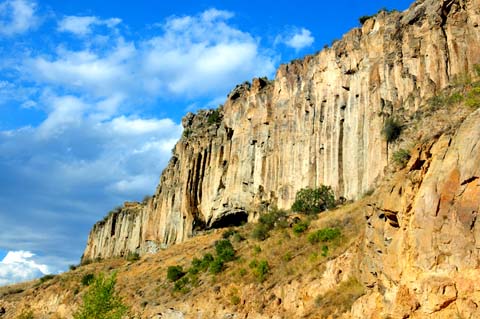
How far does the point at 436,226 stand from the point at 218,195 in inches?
2085

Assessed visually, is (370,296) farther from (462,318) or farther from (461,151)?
(461,151)

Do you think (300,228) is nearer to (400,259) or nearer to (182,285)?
(182,285)

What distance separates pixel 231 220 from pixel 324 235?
116 feet

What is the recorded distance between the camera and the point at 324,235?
32844 mm

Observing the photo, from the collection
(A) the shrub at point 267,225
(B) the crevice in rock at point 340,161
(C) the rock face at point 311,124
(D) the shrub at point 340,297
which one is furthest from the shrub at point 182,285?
(B) the crevice in rock at point 340,161

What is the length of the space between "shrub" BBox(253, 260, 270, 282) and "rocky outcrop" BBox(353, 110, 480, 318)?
11.4m

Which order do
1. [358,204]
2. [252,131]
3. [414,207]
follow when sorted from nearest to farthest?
[414,207] → [358,204] → [252,131]

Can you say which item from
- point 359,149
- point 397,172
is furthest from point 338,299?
point 359,149

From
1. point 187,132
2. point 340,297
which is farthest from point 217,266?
point 187,132

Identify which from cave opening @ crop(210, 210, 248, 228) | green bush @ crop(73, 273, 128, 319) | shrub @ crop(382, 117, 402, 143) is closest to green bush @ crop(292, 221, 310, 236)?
shrub @ crop(382, 117, 402, 143)

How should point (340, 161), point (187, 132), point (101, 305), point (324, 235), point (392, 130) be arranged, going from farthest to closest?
1. point (187, 132)
2. point (340, 161)
3. point (392, 130)
4. point (324, 235)
5. point (101, 305)

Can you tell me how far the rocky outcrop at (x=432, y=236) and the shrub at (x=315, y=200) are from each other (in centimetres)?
2709

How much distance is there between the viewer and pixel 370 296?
2089 centimetres

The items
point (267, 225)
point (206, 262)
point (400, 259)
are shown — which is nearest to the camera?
point (400, 259)
